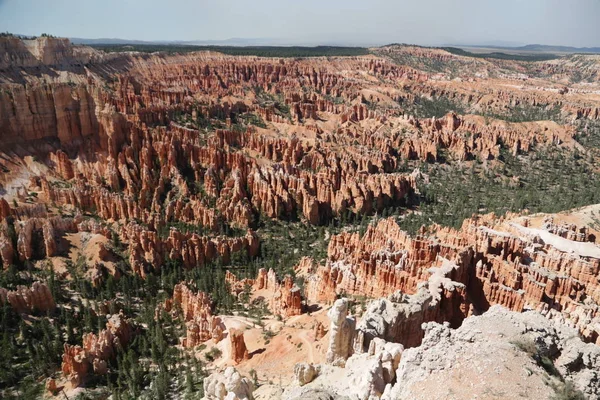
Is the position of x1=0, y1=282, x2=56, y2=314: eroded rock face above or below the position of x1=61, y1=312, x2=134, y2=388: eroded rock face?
above

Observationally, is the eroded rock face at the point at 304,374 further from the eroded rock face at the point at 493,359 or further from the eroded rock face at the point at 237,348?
the eroded rock face at the point at 237,348

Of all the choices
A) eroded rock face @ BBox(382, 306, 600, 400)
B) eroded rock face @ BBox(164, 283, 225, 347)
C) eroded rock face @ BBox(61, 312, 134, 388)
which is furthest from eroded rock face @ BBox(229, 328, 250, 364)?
eroded rock face @ BBox(382, 306, 600, 400)

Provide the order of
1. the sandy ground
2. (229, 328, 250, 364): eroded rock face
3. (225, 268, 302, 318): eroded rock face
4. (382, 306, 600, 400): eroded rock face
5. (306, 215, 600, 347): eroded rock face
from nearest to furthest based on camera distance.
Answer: (382, 306, 600, 400): eroded rock face → the sandy ground → (306, 215, 600, 347): eroded rock face → (229, 328, 250, 364): eroded rock face → (225, 268, 302, 318): eroded rock face

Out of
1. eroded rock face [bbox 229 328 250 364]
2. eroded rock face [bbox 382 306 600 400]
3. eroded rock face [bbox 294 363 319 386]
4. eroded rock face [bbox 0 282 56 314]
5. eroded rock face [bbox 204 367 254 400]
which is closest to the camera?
eroded rock face [bbox 382 306 600 400]

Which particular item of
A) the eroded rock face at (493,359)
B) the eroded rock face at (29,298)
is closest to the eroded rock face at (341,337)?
the eroded rock face at (493,359)

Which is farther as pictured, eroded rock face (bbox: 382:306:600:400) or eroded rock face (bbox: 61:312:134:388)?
eroded rock face (bbox: 61:312:134:388)

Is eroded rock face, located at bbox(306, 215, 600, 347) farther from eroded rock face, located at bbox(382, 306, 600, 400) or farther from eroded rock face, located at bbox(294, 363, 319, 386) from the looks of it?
eroded rock face, located at bbox(382, 306, 600, 400)

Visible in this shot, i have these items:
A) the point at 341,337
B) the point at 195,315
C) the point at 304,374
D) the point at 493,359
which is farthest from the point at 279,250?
the point at 493,359
